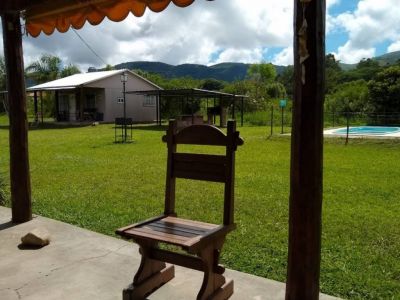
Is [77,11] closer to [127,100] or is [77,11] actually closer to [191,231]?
[191,231]

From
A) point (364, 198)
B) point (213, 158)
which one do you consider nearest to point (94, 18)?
point (213, 158)

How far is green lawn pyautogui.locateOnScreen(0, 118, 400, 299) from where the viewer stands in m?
3.93

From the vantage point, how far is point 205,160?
3.25m

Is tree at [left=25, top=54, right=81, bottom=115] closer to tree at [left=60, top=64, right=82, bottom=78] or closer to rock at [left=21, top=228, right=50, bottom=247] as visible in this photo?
tree at [left=60, top=64, right=82, bottom=78]

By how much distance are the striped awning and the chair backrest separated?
4.15 ft

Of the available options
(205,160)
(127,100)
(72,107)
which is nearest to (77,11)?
(205,160)

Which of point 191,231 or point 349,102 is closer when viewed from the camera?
point 191,231

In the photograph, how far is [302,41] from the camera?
8.42 ft

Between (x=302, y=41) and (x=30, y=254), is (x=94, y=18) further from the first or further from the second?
(x=302, y=41)

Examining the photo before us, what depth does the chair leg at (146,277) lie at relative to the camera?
10.3ft

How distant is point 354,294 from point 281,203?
3.04 m

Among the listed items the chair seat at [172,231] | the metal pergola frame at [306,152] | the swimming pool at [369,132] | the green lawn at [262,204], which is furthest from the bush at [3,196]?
the swimming pool at [369,132]

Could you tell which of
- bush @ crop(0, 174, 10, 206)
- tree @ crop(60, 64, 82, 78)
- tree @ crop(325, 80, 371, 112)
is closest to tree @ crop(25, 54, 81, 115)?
tree @ crop(60, 64, 82, 78)

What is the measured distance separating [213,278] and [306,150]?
1.15 metres
